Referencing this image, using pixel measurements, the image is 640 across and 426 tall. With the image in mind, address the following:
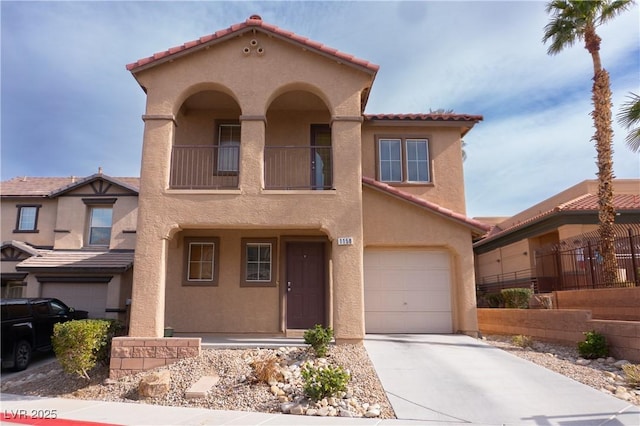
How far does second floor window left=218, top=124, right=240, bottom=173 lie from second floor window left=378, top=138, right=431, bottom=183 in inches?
176

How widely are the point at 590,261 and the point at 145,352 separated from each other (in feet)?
40.0

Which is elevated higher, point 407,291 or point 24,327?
point 407,291

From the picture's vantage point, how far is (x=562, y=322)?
1152 centimetres

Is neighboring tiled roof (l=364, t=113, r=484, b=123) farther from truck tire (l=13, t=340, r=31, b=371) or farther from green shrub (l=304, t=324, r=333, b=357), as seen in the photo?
truck tire (l=13, t=340, r=31, b=371)

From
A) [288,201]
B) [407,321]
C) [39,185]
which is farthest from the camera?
[39,185]

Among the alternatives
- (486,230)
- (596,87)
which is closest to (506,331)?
(486,230)

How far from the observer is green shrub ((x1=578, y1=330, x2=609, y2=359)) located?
10.0 metres

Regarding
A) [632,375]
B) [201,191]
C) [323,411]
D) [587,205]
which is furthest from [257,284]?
[587,205]

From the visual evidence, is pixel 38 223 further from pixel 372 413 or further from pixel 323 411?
pixel 372 413

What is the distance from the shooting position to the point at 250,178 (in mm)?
11500

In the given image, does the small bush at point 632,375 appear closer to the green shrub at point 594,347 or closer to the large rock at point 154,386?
the green shrub at point 594,347

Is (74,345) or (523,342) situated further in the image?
(523,342)

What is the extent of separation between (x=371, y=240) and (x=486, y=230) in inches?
125

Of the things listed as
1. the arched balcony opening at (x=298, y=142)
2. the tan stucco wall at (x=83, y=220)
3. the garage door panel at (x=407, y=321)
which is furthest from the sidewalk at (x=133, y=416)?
the tan stucco wall at (x=83, y=220)
